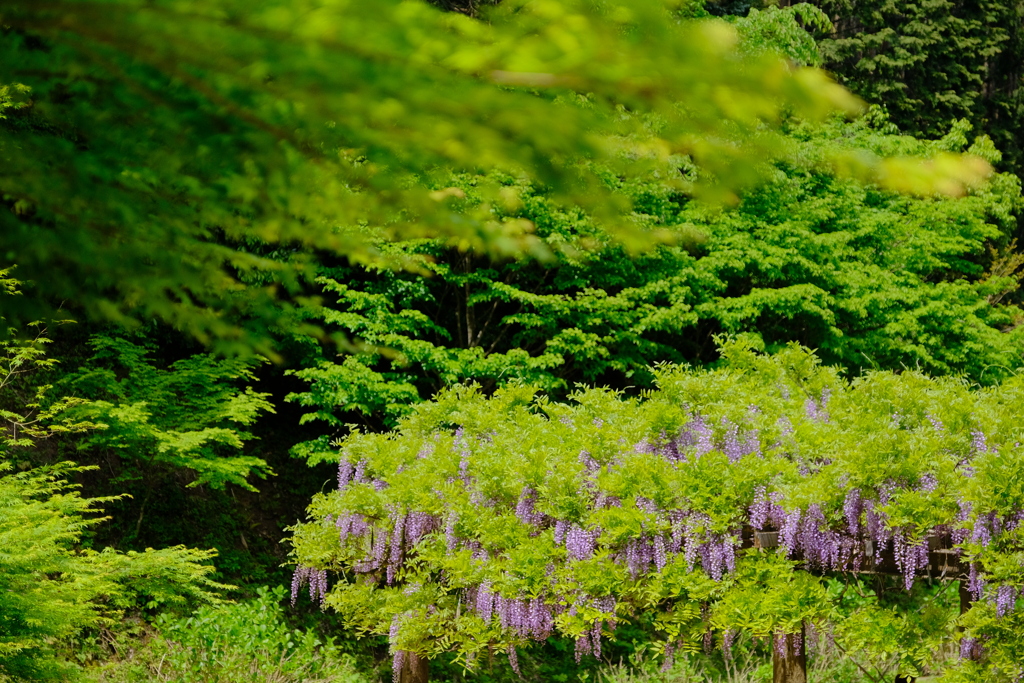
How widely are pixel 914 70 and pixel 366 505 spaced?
815 inches

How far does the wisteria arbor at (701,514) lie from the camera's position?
6.39 m

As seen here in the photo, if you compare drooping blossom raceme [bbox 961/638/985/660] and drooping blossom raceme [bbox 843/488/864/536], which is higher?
drooping blossom raceme [bbox 843/488/864/536]

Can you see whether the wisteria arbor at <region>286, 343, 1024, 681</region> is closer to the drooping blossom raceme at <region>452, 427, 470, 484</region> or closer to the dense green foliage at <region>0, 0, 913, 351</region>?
the drooping blossom raceme at <region>452, 427, 470, 484</region>

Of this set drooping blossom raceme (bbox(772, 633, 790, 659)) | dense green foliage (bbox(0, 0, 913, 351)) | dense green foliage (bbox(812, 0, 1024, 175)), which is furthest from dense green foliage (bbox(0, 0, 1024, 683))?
dense green foliage (bbox(812, 0, 1024, 175))

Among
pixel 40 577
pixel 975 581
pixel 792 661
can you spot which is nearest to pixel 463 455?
pixel 792 661

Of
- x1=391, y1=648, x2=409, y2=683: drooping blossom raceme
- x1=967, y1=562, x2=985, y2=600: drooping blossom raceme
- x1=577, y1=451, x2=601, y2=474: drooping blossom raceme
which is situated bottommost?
x1=391, y1=648, x2=409, y2=683: drooping blossom raceme

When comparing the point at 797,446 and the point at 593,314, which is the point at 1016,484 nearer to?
the point at 797,446

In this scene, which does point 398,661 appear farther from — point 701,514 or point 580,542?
point 701,514

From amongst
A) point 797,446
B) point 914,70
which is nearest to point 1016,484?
point 797,446

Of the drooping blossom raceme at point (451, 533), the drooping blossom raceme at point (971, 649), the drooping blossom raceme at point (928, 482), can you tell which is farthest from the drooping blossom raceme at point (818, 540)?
the drooping blossom raceme at point (451, 533)

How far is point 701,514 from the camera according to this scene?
6.71 meters

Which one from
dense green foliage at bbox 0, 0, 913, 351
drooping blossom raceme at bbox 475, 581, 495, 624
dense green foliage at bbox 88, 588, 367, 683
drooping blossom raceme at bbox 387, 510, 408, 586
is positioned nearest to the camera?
dense green foliage at bbox 0, 0, 913, 351

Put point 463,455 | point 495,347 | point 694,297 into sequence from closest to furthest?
point 463,455, point 694,297, point 495,347

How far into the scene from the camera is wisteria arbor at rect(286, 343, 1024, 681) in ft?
21.0
